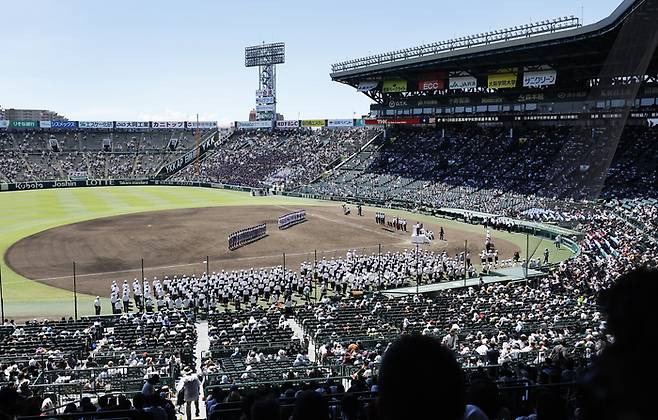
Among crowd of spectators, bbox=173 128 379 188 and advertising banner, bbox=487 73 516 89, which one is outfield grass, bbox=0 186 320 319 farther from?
advertising banner, bbox=487 73 516 89

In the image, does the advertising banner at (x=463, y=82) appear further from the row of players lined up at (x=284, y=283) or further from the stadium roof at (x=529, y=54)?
the row of players lined up at (x=284, y=283)

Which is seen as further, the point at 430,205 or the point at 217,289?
the point at 430,205

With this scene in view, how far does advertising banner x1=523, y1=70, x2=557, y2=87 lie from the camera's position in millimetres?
68688

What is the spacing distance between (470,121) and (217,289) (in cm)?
6054

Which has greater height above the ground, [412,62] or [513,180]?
[412,62]

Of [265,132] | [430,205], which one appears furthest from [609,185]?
[265,132]

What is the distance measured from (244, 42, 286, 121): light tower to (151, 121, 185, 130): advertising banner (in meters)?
18.0

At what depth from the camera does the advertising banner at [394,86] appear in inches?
3506

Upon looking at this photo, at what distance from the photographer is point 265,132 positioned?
409 feet

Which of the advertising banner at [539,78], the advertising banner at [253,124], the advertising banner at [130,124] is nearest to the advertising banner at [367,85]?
the advertising banner at [539,78]

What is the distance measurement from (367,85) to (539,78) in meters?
30.6

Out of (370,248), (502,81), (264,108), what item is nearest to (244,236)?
(370,248)

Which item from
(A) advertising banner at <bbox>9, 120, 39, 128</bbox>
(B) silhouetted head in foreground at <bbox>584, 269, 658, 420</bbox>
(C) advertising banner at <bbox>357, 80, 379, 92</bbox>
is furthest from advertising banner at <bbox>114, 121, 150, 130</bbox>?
(B) silhouetted head in foreground at <bbox>584, 269, 658, 420</bbox>

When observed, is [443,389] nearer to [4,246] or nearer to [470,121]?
[4,246]
